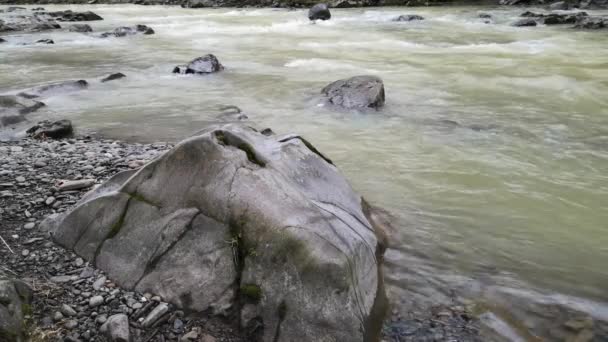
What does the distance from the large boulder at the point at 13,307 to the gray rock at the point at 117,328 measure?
1.64 feet

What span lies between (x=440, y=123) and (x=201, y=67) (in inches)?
279

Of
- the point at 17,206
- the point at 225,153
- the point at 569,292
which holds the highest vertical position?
the point at 225,153

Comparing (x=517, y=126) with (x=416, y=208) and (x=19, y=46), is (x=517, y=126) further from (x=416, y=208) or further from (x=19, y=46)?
(x=19, y=46)

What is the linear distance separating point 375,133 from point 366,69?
6129mm

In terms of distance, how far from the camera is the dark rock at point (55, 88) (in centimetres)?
1077

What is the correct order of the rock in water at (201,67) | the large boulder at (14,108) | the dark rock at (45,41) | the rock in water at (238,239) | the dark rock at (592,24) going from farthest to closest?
the dark rock at (592,24) < the dark rock at (45,41) < the rock in water at (201,67) < the large boulder at (14,108) < the rock in water at (238,239)

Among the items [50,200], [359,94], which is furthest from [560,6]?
[50,200]

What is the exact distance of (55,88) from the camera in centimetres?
1136

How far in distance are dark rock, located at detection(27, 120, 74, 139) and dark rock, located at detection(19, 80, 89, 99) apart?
2852 mm

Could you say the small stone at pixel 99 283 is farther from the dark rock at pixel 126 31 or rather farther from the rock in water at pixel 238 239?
the dark rock at pixel 126 31

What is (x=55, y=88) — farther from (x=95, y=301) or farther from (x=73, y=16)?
(x=73, y=16)

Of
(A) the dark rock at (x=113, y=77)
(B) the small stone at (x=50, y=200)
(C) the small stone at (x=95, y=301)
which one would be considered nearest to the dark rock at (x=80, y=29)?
(A) the dark rock at (x=113, y=77)

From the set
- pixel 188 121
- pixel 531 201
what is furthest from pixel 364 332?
pixel 188 121

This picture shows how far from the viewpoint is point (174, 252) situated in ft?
12.7
